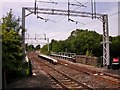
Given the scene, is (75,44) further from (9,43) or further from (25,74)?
(9,43)

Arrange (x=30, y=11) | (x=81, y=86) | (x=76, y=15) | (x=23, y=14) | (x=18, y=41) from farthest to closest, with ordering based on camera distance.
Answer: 1. (x=76, y=15)
2. (x=30, y=11)
3. (x=23, y=14)
4. (x=18, y=41)
5. (x=81, y=86)

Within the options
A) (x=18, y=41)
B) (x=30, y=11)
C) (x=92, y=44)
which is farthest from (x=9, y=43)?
(x=92, y=44)

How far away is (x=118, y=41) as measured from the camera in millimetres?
78750

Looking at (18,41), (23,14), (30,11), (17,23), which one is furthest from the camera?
(30,11)

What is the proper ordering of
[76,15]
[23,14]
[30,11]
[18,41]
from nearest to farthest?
[18,41] → [23,14] → [30,11] → [76,15]

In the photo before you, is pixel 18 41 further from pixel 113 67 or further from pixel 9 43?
pixel 113 67

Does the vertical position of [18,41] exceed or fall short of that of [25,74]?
it exceeds it

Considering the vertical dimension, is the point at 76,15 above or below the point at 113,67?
above

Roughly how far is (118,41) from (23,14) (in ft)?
176

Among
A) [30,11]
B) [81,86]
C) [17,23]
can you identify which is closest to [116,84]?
[81,86]

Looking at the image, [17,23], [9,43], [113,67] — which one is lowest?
[113,67]

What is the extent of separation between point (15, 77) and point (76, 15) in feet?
51.6

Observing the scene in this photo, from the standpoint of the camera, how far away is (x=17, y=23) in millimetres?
22453

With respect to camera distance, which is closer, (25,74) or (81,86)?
(81,86)
